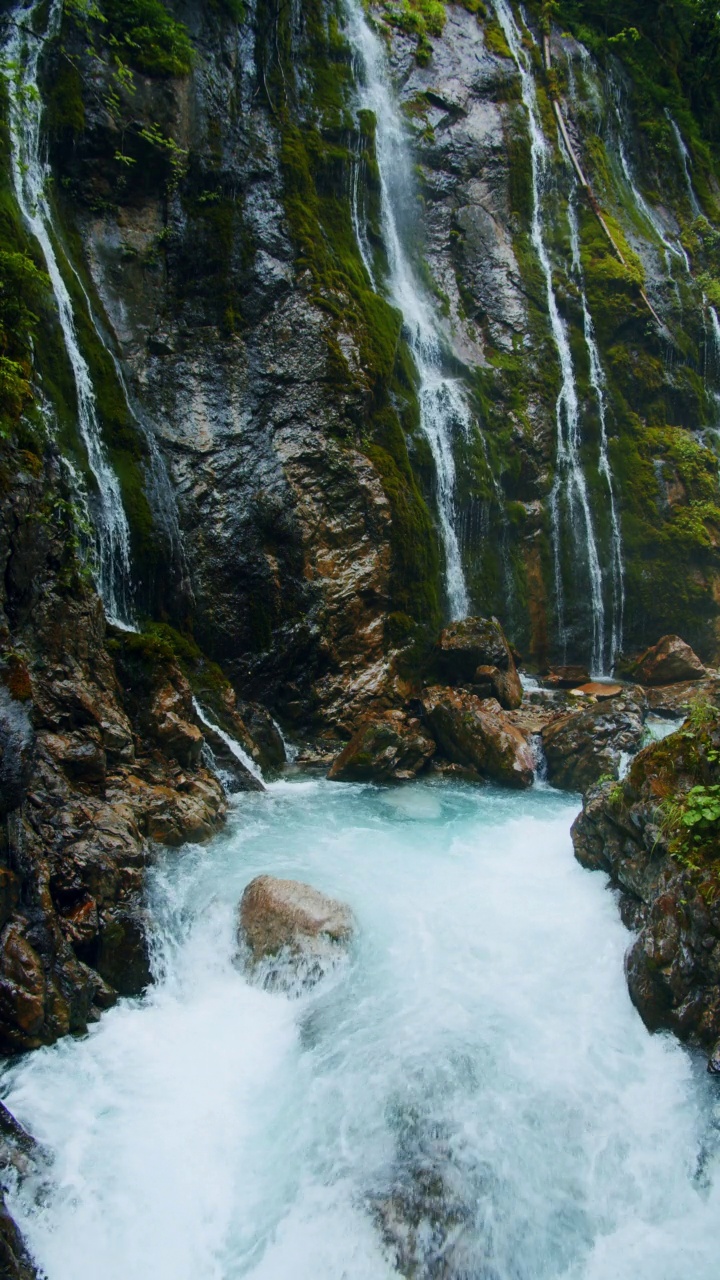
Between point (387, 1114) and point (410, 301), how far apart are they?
16048mm

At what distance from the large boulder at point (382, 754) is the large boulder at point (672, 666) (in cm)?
595

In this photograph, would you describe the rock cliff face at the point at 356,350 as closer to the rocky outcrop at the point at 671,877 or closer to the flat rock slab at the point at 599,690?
the flat rock slab at the point at 599,690

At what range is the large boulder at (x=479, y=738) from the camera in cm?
1082

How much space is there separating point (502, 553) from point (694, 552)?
15.3ft

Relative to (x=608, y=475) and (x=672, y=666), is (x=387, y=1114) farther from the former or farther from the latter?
(x=608, y=475)

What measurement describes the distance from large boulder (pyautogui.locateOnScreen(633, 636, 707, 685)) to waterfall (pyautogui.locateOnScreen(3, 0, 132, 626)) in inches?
414

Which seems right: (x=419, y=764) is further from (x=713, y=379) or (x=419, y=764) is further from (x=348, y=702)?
(x=713, y=379)

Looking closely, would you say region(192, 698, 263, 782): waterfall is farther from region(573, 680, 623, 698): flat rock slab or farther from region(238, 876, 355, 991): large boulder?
region(573, 680, 623, 698): flat rock slab

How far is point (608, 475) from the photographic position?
16734mm

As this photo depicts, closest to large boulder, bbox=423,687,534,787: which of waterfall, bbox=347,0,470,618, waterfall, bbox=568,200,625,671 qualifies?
waterfall, bbox=347,0,470,618

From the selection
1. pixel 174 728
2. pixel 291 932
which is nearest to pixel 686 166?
pixel 174 728

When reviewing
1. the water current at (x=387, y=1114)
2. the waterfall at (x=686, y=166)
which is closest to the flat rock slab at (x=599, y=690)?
the water current at (x=387, y=1114)

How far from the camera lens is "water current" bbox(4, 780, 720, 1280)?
3.72 metres

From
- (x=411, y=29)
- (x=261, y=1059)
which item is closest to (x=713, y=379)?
(x=411, y=29)
